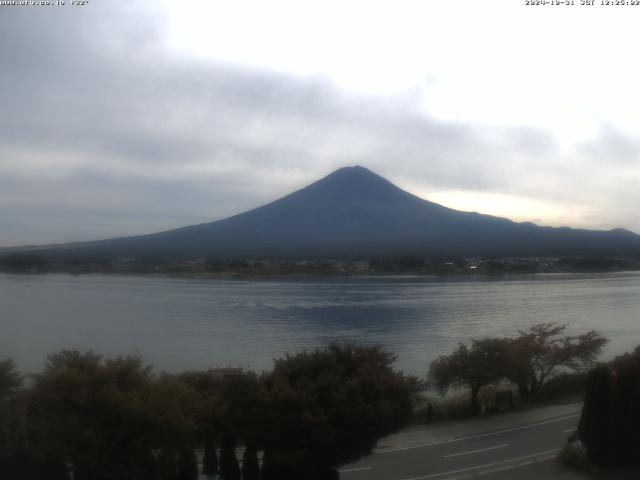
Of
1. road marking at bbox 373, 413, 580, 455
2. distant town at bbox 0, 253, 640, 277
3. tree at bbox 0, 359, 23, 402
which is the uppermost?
distant town at bbox 0, 253, 640, 277

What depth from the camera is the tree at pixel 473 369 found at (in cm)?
1225

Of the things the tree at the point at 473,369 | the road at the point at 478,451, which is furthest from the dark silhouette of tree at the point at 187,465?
the tree at the point at 473,369

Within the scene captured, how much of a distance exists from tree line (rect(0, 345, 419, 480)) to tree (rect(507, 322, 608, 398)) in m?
6.00

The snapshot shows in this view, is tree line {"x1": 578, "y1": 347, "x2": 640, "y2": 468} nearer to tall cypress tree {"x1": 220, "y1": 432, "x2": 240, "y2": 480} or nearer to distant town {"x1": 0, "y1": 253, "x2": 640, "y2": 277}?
tall cypress tree {"x1": 220, "y1": 432, "x2": 240, "y2": 480}

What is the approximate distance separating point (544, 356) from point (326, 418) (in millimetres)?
8281

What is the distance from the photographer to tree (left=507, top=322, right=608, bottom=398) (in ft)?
42.2

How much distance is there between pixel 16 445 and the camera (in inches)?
229

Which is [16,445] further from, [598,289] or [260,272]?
[598,289]

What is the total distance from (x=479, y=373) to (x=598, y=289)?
83.6 feet

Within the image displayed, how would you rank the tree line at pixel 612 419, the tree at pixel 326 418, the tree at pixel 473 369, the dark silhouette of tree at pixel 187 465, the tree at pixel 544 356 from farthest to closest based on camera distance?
the tree at pixel 544 356 < the tree at pixel 473 369 < the tree line at pixel 612 419 < the tree at pixel 326 418 < the dark silhouette of tree at pixel 187 465

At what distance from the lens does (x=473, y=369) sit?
12.3m

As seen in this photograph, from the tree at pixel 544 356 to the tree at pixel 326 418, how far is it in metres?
6.20

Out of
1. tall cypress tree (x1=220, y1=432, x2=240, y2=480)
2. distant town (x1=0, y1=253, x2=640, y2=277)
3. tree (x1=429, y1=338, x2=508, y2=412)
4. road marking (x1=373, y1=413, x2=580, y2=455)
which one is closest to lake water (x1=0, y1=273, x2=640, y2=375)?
distant town (x1=0, y1=253, x2=640, y2=277)

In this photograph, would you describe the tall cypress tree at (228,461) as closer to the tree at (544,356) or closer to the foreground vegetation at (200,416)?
the foreground vegetation at (200,416)
